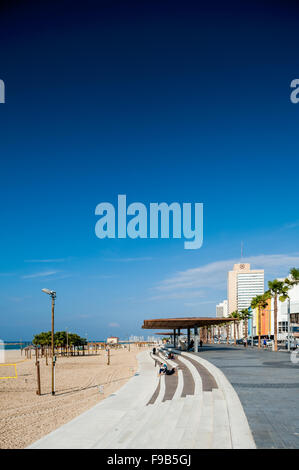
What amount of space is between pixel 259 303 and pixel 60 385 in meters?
45.3

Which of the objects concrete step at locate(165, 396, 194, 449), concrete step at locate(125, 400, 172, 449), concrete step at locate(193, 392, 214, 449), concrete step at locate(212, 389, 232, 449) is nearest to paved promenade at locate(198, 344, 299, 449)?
concrete step at locate(212, 389, 232, 449)

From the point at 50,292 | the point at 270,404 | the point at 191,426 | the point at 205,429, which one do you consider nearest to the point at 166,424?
the point at 191,426

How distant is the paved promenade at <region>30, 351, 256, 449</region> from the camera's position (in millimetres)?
10119

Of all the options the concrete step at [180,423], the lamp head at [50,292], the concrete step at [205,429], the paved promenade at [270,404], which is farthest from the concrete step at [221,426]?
the lamp head at [50,292]

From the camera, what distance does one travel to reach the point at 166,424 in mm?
11953

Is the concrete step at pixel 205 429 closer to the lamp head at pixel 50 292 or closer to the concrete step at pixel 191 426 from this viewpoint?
the concrete step at pixel 191 426

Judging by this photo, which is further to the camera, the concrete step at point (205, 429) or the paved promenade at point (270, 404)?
the paved promenade at point (270, 404)

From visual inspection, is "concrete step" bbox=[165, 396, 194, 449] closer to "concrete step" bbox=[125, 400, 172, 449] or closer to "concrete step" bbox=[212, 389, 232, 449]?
"concrete step" bbox=[125, 400, 172, 449]

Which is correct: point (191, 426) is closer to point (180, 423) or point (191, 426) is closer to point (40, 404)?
point (180, 423)

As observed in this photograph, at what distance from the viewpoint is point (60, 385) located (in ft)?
90.7

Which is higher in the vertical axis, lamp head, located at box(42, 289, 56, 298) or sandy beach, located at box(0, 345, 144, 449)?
lamp head, located at box(42, 289, 56, 298)

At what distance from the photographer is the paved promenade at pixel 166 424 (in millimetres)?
10119
